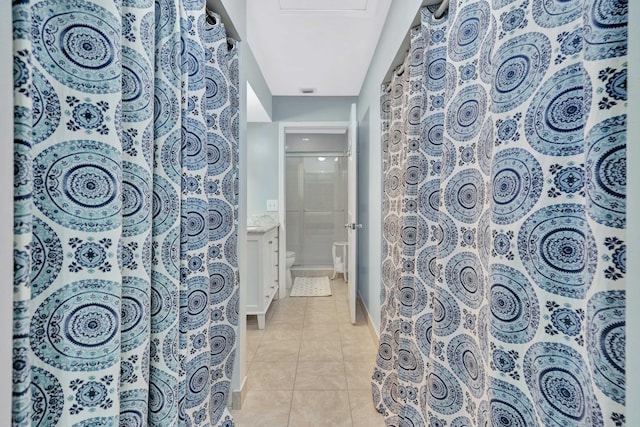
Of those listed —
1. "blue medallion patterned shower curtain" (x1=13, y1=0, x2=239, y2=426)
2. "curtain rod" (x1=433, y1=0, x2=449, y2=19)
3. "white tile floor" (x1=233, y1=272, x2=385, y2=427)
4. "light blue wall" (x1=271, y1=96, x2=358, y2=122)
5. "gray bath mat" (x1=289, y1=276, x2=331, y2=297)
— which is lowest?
"gray bath mat" (x1=289, y1=276, x2=331, y2=297)

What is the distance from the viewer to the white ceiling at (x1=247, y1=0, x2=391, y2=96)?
196 cm

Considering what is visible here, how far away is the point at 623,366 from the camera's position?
54 centimetres

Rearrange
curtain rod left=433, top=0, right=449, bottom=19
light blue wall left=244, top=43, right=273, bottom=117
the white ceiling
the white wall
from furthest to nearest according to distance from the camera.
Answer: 1. light blue wall left=244, top=43, right=273, bottom=117
2. the white ceiling
3. curtain rod left=433, top=0, right=449, bottom=19
4. the white wall

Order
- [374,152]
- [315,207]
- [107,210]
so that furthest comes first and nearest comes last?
[315,207] → [374,152] → [107,210]

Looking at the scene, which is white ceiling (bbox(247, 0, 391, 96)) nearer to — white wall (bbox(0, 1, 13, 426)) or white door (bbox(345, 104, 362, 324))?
white door (bbox(345, 104, 362, 324))

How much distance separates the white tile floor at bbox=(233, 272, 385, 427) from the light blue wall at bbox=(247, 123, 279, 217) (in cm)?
126

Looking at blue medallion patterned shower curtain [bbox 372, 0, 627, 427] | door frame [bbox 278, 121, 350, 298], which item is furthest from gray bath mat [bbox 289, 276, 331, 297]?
blue medallion patterned shower curtain [bbox 372, 0, 627, 427]

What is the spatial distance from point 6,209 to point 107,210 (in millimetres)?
195

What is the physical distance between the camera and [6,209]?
1.57ft

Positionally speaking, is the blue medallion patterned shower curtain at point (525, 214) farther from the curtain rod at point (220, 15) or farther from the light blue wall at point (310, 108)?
the light blue wall at point (310, 108)

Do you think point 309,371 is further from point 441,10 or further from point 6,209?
point 441,10

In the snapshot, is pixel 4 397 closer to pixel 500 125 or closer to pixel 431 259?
pixel 500 125

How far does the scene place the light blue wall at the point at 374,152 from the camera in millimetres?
1758

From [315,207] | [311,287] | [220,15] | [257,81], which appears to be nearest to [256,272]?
[311,287]
